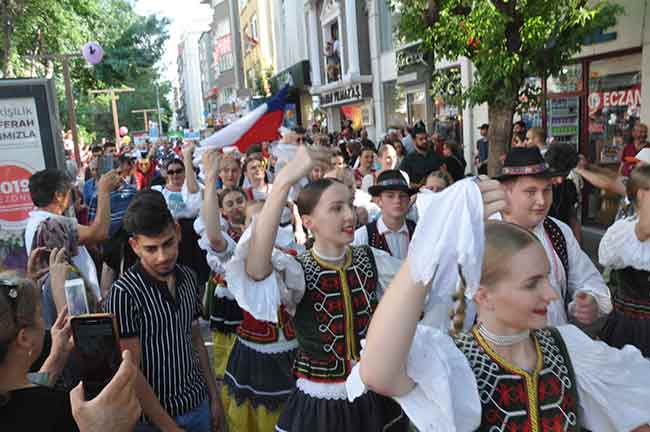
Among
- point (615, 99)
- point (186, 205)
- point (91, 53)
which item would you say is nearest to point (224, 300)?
point (186, 205)

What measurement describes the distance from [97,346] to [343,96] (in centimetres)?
2131

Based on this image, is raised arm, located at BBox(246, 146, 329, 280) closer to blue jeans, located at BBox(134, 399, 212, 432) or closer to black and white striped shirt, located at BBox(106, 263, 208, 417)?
black and white striped shirt, located at BBox(106, 263, 208, 417)

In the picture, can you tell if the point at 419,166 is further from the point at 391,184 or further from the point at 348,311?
Answer: the point at 348,311

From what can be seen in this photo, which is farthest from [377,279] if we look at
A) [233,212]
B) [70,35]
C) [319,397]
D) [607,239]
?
[70,35]

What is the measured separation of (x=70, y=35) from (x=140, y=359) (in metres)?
17.1

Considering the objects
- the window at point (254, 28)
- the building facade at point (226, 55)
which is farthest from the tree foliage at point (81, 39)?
the building facade at point (226, 55)

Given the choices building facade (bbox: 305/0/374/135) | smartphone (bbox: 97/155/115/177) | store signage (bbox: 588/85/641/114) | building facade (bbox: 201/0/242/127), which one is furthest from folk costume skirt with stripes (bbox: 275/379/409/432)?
building facade (bbox: 201/0/242/127)

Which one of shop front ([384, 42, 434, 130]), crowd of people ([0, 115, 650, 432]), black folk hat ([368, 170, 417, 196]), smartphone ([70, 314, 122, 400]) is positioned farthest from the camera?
shop front ([384, 42, 434, 130])

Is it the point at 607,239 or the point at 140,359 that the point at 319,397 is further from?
the point at 607,239

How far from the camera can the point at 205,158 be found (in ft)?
11.3

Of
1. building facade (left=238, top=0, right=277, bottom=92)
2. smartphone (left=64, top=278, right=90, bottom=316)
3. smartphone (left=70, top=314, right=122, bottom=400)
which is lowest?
smartphone (left=70, top=314, right=122, bottom=400)

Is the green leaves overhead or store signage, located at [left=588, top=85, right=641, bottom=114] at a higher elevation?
the green leaves overhead

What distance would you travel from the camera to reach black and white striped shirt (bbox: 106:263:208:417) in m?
2.54

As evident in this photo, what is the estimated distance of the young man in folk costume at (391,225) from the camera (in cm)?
367
